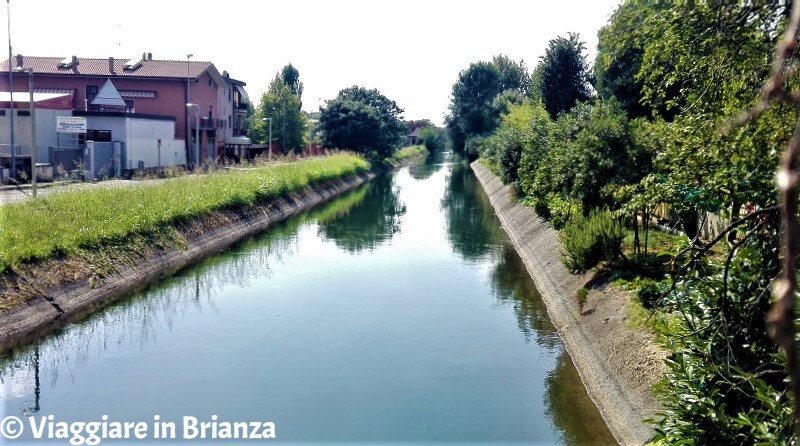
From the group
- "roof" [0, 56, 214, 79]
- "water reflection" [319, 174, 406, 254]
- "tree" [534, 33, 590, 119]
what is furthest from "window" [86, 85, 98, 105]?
"tree" [534, 33, 590, 119]

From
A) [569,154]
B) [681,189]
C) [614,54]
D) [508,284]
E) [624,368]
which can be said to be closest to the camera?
[614,54]

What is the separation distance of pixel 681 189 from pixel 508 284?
10666mm

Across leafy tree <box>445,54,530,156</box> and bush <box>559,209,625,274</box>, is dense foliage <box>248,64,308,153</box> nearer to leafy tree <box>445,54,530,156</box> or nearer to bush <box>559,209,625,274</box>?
leafy tree <box>445,54,530,156</box>

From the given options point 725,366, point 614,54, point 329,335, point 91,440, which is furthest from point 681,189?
point 91,440

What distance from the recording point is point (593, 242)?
53.5ft

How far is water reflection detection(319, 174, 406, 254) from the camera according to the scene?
2919 cm

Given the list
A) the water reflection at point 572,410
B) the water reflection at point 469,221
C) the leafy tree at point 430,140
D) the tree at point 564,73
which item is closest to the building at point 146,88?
the water reflection at point 469,221

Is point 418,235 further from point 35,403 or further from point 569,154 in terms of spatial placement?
point 35,403

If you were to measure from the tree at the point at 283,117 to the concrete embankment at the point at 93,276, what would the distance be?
3929 centimetres

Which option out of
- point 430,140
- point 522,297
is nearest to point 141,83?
point 522,297

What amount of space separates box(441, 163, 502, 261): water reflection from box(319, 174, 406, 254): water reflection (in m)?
2.55

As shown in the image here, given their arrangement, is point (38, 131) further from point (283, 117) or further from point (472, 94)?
point (472, 94)

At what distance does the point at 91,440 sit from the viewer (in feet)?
33.7

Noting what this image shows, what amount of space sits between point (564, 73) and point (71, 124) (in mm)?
26338
